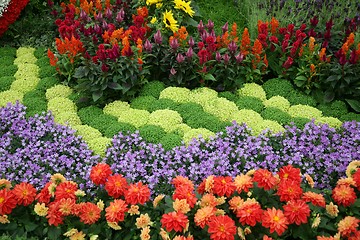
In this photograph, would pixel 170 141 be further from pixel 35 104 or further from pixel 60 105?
pixel 35 104

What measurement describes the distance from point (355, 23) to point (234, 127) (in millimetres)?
2405

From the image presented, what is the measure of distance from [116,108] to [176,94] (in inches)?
28.4

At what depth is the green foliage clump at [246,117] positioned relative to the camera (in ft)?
16.6

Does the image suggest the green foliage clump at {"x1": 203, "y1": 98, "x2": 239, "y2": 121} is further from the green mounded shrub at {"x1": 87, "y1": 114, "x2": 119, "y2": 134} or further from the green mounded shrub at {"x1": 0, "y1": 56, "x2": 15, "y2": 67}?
the green mounded shrub at {"x1": 0, "y1": 56, "x2": 15, "y2": 67}

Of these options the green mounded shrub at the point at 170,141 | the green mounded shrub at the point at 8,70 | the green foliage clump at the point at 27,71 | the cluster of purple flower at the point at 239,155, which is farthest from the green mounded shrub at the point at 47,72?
the green mounded shrub at the point at 170,141

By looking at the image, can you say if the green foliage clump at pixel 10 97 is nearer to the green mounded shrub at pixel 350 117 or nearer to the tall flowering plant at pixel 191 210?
the tall flowering plant at pixel 191 210

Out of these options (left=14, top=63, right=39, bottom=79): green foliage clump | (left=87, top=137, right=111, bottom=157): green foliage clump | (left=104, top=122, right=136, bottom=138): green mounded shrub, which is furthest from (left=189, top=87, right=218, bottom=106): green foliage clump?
(left=14, top=63, right=39, bottom=79): green foliage clump

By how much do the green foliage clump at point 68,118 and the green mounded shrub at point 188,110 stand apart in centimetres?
113

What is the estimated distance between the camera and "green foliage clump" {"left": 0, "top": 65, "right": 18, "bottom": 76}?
20.0 ft

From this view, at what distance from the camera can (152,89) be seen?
5.55 meters

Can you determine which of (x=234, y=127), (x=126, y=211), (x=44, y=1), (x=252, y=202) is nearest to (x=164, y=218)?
A: (x=126, y=211)

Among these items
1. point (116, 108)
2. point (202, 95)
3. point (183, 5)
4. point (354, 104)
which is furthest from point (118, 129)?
point (354, 104)

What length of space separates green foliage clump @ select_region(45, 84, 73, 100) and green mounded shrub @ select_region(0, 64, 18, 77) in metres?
0.83

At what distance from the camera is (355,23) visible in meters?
5.92
